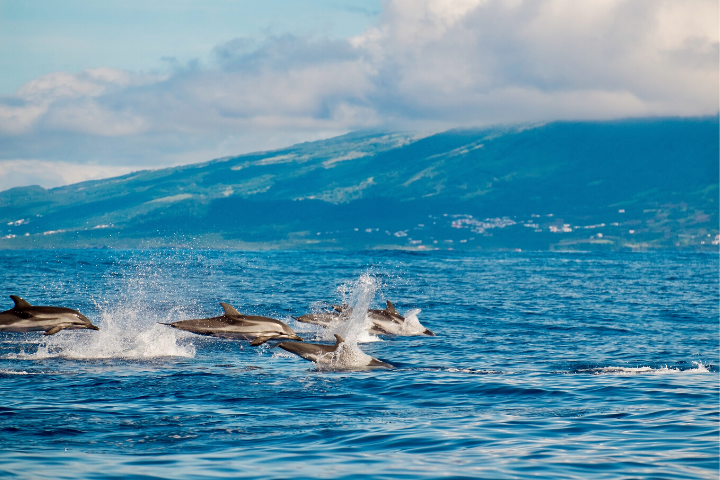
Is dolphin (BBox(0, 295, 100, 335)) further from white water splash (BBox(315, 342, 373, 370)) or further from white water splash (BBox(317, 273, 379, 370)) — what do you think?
white water splash (BBox(317, 273, 379, 370))

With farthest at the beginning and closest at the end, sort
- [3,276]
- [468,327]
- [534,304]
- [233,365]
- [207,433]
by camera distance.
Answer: [3,276] < [534,304] < [468,327] < [233,365] < [207,433]

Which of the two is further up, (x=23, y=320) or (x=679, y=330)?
(x=23, y=320)

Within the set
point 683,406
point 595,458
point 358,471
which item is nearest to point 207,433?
point 358,471

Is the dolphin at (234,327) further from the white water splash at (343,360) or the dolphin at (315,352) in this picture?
the white water splash at (343,360)

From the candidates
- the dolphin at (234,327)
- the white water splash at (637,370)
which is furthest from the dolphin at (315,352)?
the white water splash at (637,370)

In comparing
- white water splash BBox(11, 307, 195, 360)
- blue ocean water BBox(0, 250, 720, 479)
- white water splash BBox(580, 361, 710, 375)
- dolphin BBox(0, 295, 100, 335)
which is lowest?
white water splash BBox(580, 361, 710, 375)

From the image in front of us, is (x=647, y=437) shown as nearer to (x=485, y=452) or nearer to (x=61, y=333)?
(x=485, y=452)

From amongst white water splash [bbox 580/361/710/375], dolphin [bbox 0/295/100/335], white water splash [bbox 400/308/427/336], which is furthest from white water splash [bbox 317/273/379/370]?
dolphin [bbox 0/295/100/335]

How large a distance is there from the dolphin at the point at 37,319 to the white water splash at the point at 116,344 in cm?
95

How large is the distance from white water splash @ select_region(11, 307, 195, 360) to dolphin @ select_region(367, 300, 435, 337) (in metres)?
7.96

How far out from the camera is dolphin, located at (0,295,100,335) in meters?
24.9

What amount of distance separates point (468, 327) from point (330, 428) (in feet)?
71.6

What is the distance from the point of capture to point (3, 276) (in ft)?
224

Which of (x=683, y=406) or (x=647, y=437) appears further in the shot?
(x=683, y=406)
